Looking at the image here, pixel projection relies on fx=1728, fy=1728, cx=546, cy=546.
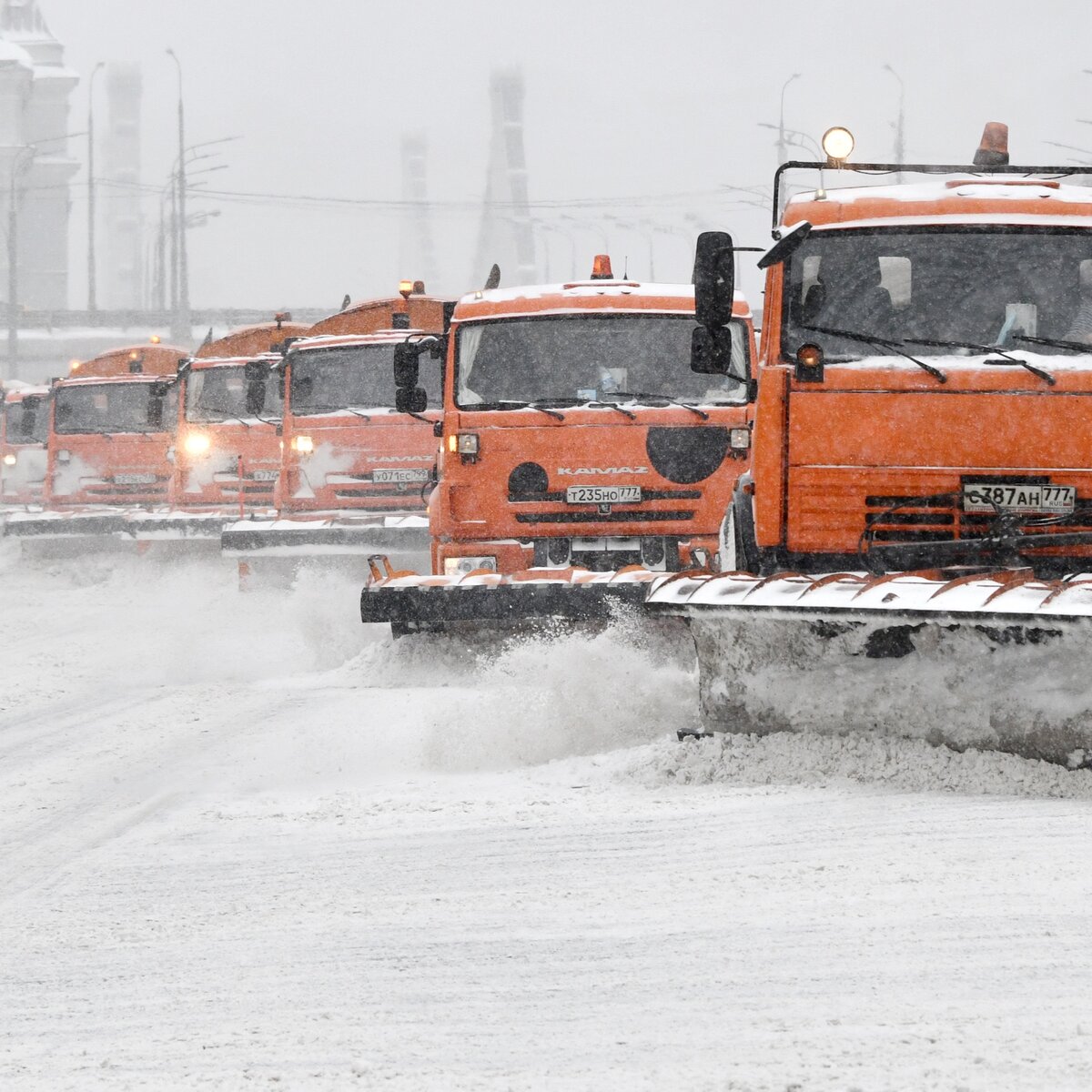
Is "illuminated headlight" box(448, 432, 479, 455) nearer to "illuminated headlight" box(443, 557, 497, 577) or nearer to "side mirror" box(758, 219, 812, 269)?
"illuminated headlight" box(443, 557, 497, 577)

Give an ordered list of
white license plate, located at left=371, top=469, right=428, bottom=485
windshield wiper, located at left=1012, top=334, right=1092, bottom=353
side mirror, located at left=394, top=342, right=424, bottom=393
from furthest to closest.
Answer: white license plate, located at left=371, top=469, right=428, bottom=485 < side mirror, located at left=394, top=342, right=424, bottom=393 < windshield wiper, located at left=1012, top=334, right=1092, bottom=353

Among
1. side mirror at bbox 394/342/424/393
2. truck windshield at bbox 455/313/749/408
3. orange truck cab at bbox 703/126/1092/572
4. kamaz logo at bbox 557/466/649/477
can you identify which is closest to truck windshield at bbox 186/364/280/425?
side mirror at bbox 394/342/424/393

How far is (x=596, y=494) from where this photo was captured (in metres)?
9.44

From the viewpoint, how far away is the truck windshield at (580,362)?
9.59 metres

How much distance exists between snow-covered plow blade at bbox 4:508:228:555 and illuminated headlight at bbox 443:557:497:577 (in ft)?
25.8

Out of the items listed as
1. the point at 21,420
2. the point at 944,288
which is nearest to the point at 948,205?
the point at 944,288

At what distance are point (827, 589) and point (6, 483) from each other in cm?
2032

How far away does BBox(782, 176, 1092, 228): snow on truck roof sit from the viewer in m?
6.42

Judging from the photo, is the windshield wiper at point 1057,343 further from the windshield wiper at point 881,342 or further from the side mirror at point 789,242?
the side mirror at point 789,242

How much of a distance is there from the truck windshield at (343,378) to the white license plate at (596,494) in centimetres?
445

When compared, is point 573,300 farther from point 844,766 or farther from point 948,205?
point 844,766

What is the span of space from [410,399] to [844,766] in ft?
17.2

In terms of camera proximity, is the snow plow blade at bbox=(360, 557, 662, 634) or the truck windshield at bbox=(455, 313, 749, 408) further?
the truck windshield at bbox=(455, 313, 749, 408)

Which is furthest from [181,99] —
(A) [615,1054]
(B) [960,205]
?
(A) [615,1054]
